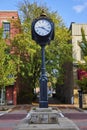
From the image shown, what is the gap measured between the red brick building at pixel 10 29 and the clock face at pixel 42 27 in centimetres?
3425

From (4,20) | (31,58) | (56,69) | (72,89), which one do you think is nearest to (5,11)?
(4,20)

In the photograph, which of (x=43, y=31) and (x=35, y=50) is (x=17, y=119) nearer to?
(x=43, y=31)

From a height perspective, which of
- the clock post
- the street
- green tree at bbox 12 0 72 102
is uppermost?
green tree at bbox 12 0 72 102

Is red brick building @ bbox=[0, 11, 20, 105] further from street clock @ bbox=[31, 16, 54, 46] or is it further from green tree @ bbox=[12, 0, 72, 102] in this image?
street clock @ bbox=[31, 16, 54, 46]

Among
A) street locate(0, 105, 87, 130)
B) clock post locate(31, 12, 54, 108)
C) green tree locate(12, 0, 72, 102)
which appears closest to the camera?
clock post locate(31, 12, 54, 108)

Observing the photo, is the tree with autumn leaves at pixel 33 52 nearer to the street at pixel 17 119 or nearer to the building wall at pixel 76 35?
the building wall at pixel 76 35

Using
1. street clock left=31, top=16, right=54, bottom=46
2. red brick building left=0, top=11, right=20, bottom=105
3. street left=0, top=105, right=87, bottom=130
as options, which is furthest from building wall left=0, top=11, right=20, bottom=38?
street clock left=31, top=16, right=54, bottom=46

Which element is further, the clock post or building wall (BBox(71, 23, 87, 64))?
building wall (BBox(71, 23, 87, 64))

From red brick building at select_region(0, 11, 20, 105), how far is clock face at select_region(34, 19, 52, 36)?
3425cm

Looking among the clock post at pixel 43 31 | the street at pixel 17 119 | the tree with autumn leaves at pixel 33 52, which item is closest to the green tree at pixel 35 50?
the tree with autumn leaves at pixel 33 52

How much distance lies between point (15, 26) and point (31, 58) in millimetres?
4820

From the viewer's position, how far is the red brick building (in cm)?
4794

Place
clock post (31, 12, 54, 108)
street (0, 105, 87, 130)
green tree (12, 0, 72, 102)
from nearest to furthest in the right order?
clock post (31, 12, 54, 108) < street (0, 105, 87, 130) < green tree (12, 0, 72, 102)

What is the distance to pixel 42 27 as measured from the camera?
13664 mm
